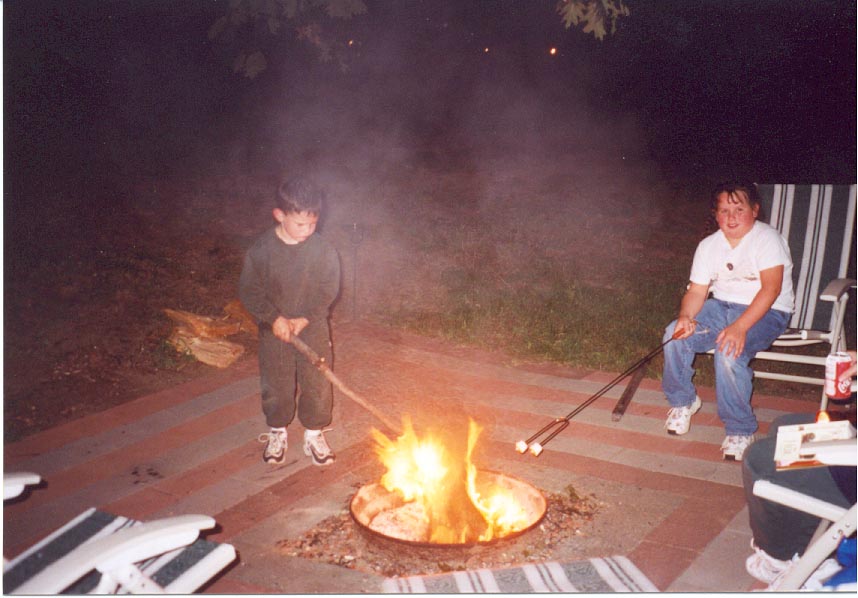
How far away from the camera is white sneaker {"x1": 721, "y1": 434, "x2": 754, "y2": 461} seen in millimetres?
3801

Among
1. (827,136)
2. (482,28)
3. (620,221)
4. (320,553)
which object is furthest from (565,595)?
(827,136)

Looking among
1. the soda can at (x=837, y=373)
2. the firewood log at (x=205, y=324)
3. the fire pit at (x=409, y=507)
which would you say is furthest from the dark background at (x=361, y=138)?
the soda can at (x=837, y=373)

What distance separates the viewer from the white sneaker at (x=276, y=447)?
3.82 meters

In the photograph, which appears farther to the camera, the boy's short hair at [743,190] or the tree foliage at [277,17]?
the tree foliage at [277,17]

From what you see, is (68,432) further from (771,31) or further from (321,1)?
(771,31)

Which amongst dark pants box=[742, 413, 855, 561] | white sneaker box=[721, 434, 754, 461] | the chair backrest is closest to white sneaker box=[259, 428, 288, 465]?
dark pants box=[742, 413, 855, 561]

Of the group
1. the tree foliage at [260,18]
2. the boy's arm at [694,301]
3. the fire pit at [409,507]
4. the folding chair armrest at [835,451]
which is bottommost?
the fire pit at [409,507]

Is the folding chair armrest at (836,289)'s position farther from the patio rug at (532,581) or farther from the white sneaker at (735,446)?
the patio rug at (532,581)

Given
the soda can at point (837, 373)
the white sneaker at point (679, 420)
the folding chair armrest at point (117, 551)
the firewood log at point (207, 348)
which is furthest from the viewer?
the firewood log at point (207, 348)

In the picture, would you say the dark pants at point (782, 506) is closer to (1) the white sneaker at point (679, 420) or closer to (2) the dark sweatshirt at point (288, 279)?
(1) the white sneaker at point (679, 420)

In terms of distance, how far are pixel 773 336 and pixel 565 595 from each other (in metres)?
2.30

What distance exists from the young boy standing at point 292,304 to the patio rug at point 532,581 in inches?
47.9

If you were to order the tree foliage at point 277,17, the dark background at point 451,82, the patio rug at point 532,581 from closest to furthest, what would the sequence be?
the patio rug at point 532,581, the tree foliage at point 277,17, the dark background at point 451,82

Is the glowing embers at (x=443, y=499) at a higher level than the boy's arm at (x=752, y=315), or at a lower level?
lower
